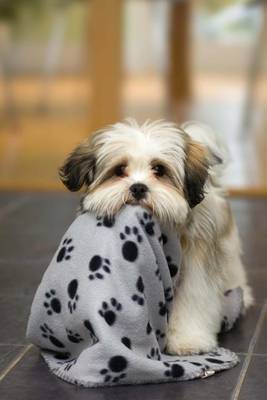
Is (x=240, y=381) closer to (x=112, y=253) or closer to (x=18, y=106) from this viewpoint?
(x=112, y=253)

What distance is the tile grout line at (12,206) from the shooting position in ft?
14.3

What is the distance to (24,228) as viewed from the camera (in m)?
4.06

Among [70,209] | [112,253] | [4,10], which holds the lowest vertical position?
[70,209]

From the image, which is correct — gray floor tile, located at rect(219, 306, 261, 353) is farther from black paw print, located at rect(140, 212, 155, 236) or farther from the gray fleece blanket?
black paw print, located at rect(140, 212, 155, 236)

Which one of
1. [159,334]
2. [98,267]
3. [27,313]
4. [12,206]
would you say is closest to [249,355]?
[159,334]

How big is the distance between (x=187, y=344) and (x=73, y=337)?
319 mm

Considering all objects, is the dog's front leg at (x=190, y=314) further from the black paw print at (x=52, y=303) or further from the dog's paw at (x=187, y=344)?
the black paw print at (x=52, y=303)

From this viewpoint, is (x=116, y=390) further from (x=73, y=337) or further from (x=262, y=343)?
(x=262, y=343)

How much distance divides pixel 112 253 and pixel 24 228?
179 centimetres

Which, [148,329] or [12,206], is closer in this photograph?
[148,329]

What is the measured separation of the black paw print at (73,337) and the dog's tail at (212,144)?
644 millimetres

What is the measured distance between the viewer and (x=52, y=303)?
2.42m

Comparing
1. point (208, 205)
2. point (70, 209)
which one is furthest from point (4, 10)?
point (208, 205)

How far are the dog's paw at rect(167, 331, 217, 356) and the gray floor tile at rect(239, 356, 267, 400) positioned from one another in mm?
134
